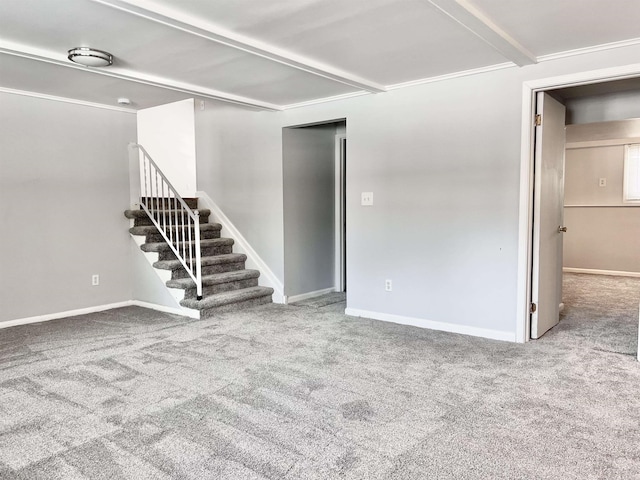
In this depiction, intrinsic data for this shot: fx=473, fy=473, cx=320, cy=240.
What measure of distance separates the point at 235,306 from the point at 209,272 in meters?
0.55

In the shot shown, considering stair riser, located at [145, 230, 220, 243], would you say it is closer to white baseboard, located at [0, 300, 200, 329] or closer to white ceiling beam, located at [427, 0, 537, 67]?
white baseboard, located at [0, 300, 200, 329]

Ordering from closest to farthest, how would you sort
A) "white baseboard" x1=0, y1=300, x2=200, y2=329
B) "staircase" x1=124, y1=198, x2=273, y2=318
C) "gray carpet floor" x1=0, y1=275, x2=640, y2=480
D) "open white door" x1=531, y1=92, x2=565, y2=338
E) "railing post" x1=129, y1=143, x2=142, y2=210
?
"gray carpet floor" x1=0, y1=275, x2=640, y2=480 < "open white door" x1=531, y1=92, x2=565, y2=338 < "white baseboard" x1=0, y1=300, x2=200, y2=329 < "staircase" x1=124, y1=198, x2=273, y2=318 < "railing post" x1=129, y1=143, x2=142, y2=210

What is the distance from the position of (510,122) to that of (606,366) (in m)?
1.85

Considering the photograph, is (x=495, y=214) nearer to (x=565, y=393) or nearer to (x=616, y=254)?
(x=565, y=393)

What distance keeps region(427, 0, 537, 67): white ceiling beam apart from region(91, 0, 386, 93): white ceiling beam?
1.17 metres

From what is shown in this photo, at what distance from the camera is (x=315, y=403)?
2561 millimetres

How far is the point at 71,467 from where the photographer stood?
→ 1.96 m

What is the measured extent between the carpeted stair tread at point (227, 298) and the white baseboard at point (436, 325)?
1.01 m

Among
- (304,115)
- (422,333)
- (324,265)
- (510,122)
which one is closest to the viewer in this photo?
(510,122)

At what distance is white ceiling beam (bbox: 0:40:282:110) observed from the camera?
3.11 meters

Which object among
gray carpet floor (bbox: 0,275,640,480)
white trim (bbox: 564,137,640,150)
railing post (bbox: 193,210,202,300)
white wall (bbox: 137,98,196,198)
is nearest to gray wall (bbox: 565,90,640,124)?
gray carpet floor (bbox: 0,275,640,480)

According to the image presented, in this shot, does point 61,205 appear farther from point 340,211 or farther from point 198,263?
point 340,211

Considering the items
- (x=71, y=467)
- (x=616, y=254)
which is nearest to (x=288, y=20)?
(x=71, y=467)

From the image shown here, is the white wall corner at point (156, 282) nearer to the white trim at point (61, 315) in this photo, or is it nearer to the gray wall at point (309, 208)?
the white trim at point (61, 315)
